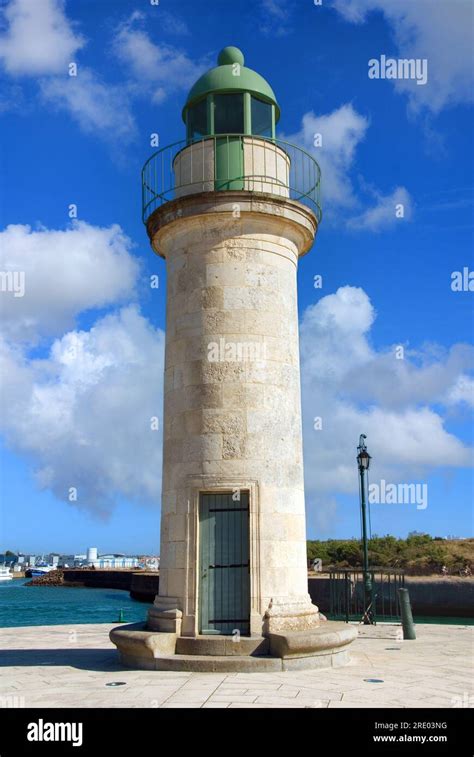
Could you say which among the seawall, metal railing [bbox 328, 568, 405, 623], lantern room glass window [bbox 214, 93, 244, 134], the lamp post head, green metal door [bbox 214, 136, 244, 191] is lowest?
the seawall

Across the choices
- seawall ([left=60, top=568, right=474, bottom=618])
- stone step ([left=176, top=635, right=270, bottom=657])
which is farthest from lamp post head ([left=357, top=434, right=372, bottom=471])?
seawall ([left=60, top=568, right=474, bottom=618])

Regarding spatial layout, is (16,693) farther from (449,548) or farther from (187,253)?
(449,548)

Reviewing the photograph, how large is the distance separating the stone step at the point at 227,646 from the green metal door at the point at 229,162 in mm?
7598

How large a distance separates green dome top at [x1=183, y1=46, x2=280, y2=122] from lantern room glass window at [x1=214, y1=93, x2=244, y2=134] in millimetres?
187

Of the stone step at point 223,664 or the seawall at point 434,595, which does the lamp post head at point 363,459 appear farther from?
the seawall at point 434,595

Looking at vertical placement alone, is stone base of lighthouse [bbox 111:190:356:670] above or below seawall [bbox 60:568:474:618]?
above

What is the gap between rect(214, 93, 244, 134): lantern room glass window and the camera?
42.1 ft

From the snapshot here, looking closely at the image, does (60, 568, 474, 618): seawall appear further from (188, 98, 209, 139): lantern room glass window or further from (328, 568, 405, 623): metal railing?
(188, 98, 209, 139): lantern room glass window

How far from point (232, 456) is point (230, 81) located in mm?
6752

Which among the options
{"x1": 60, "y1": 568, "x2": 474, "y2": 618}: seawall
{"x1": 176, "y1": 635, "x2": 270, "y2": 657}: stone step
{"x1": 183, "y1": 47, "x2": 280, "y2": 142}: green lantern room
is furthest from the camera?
{"x1": 60, "y1": 568, "x2": 474, "y2": 618}: seawall

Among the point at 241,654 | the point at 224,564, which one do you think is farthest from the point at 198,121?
the point at 241,654

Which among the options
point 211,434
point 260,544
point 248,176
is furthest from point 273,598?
point 248,176

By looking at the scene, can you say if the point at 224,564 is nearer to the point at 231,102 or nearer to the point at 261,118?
the point at 261,118

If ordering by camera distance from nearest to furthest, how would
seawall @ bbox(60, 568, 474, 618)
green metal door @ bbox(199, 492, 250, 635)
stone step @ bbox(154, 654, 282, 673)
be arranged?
stone step @ bbox(154, 654, 282, 673)
green metal door @ bbox(199, 492, 250, 635)
seawall @ bbox(60, 568, 474, 618)
